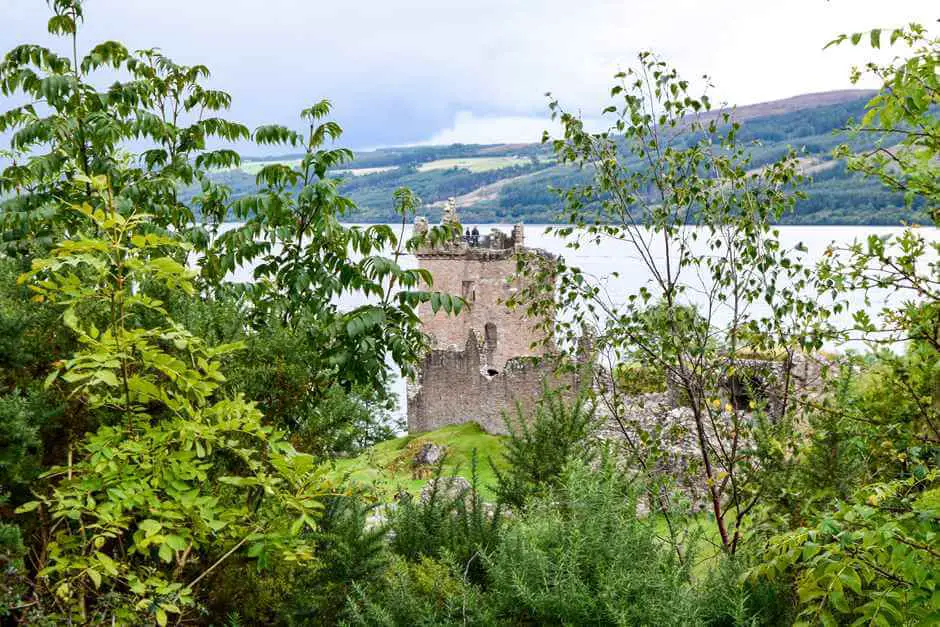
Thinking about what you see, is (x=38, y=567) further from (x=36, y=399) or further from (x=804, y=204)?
(x=804, y=204)

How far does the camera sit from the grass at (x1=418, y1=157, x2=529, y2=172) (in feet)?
350

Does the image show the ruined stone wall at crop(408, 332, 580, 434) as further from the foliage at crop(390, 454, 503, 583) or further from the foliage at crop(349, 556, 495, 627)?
the foliage at crop(349, 556, 495, 627)

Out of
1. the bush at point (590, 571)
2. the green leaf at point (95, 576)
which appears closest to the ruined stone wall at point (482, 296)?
the bush at point (590, 571)

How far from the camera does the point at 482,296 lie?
1852 inches

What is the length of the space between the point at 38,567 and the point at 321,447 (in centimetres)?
193

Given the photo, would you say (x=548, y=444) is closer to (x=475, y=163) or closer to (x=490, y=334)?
(x=490, y=334)

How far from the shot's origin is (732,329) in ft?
29.4

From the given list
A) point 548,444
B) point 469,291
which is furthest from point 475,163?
point 548,444

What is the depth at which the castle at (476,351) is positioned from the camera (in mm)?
34906

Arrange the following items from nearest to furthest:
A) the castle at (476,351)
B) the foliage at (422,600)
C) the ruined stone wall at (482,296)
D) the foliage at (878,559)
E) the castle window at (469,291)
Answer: the foliage at (878,559)
the foliage at (422,600)
the castle at (476,351)
the ruined stone wall at (482,296)
the castle window at (469,291)

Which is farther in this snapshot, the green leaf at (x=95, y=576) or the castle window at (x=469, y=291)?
the castle window at (x=469, y=291)

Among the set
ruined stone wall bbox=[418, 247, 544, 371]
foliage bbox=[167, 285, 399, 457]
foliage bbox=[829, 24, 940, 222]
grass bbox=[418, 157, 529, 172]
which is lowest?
ruined stone wall bbox=[418, 247, 544, 371]

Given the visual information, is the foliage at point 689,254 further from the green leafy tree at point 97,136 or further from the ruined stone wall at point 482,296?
the ruined stone wall at point 482,296

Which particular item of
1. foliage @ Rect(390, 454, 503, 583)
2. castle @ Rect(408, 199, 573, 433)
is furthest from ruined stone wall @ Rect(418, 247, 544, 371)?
foliage @ Rect(390, 454, 503, 583)
